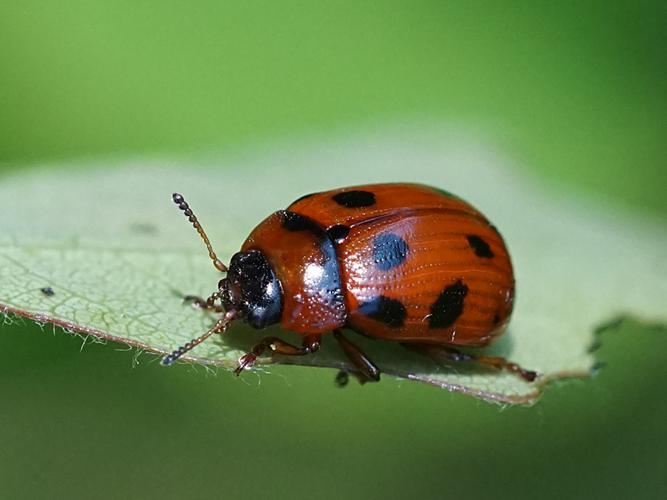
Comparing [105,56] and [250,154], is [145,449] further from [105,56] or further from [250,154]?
[105,56]

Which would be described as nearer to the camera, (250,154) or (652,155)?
(250,154)

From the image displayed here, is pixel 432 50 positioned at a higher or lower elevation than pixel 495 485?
higher

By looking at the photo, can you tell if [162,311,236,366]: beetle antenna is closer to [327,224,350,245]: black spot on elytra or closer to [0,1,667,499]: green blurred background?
[327,224,350,245]: black spot on elytra

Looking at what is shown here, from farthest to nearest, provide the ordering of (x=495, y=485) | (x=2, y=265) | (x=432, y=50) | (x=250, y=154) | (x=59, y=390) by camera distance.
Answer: (x=432, y=50), (x=250, y=154), (x=495, y=485), (x=59, y=390), (x=2, y=265)

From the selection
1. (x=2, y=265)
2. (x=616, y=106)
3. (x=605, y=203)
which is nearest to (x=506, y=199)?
(x=605, y=203)

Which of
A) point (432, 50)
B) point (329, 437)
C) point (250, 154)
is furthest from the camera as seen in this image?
point (432, 50)
